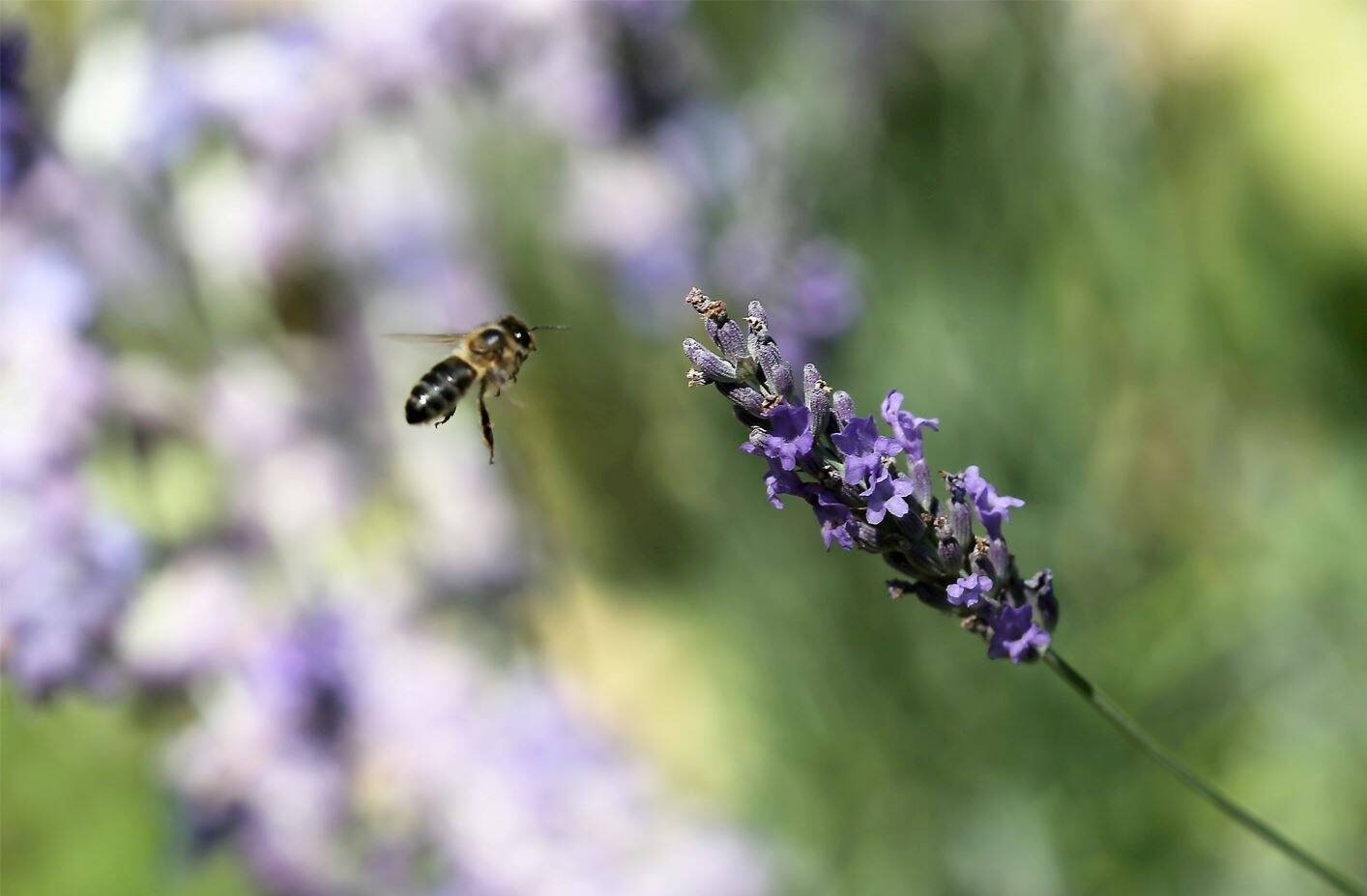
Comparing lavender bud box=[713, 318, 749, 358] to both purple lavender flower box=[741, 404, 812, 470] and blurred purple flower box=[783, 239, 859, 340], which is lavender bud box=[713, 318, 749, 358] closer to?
purple lavender flower box=[741, 404, 812, 470]

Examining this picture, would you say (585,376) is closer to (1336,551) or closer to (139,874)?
(139,874)

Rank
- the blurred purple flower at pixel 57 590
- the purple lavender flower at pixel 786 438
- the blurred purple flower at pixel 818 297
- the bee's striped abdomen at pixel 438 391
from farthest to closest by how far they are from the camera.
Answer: the blurred purple flower at pixel 818 297, the blurred purple flower at pixel 57 590, the bee's striped abdomen at pixel 438 391, the purple lavender flower at pixel 786 438

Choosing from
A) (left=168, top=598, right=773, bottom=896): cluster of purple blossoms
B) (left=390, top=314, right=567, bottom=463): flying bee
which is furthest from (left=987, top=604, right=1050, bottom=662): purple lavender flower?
(left=168, top=598, right=773, bottom=896): cluster of purple blossoms

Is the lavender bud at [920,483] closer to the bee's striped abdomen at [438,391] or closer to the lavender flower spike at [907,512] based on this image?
the lavender flower spike at [907,512]

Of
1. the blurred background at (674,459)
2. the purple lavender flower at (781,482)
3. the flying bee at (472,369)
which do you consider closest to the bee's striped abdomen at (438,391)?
the flying bee at (472,369)

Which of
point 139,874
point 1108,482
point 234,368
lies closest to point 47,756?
point 139,874

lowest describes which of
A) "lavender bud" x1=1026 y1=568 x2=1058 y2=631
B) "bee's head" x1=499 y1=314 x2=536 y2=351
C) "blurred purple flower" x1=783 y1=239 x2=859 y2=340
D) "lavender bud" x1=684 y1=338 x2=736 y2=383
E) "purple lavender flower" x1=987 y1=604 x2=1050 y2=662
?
"purple lavender flower" x1=987 y1=604 x2=1050 y2=662

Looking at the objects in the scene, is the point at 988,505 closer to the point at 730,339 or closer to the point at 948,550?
the point at 948,550
